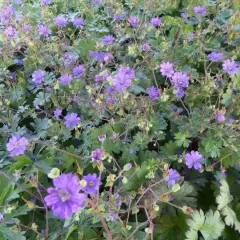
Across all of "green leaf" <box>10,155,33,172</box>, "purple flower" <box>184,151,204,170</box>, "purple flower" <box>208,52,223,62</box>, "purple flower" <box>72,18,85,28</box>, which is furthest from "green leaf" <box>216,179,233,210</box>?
"purple flower" <box>72,18,85,28</box>

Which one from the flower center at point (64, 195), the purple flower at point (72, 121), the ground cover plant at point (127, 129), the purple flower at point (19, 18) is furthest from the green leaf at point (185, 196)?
the purple flower at point (19, 18)

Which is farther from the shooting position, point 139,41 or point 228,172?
point 139,41

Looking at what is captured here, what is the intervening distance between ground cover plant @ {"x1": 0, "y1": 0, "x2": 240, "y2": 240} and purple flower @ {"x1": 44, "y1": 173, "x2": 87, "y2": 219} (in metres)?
0.21

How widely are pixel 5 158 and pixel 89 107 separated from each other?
38 centimetres

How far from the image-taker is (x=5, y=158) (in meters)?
1.38

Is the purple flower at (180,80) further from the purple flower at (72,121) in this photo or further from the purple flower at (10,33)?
the purple flower at (10,33)

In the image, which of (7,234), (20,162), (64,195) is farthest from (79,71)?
(64,195)

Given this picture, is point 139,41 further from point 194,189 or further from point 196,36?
point 194,189

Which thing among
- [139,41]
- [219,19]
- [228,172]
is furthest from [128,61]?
[228,172]

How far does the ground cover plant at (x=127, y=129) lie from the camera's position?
1.04 meters

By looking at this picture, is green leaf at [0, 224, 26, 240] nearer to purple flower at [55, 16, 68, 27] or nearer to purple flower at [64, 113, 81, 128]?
purple flower at [64, 113, 81, 128]

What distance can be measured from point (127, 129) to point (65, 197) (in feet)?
2.02

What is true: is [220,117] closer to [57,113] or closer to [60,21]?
[57,113]

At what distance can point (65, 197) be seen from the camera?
0.63 metres
